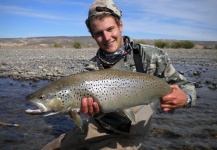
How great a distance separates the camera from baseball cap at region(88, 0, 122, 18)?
3.89 m

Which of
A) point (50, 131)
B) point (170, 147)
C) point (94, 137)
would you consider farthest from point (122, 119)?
point (50, 131)

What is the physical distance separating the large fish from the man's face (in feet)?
2.30

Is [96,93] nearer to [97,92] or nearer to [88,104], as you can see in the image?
[97,92]

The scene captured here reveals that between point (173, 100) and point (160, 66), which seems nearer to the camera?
point (173, 100)

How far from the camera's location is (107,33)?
390cm

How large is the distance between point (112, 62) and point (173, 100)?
1135 mm

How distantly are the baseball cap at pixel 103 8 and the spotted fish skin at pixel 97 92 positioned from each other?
3.25 ft

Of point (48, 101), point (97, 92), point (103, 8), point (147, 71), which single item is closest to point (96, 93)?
point (97, 92)

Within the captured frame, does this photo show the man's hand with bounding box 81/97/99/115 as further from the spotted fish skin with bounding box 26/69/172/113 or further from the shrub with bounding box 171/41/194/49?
the shrub with bounding box 171/41/194/49

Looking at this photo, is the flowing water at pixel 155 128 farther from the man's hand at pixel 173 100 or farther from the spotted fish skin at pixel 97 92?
the spotted fish skin at pixel 97 92

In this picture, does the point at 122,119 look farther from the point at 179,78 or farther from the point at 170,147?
the point at 170,147

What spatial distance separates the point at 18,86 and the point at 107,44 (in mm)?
6890

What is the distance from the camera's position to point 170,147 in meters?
5.05

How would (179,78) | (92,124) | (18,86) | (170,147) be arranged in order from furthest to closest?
1. (18,86)
2. (170,147)
3. (92,124)
4. (179,78)
